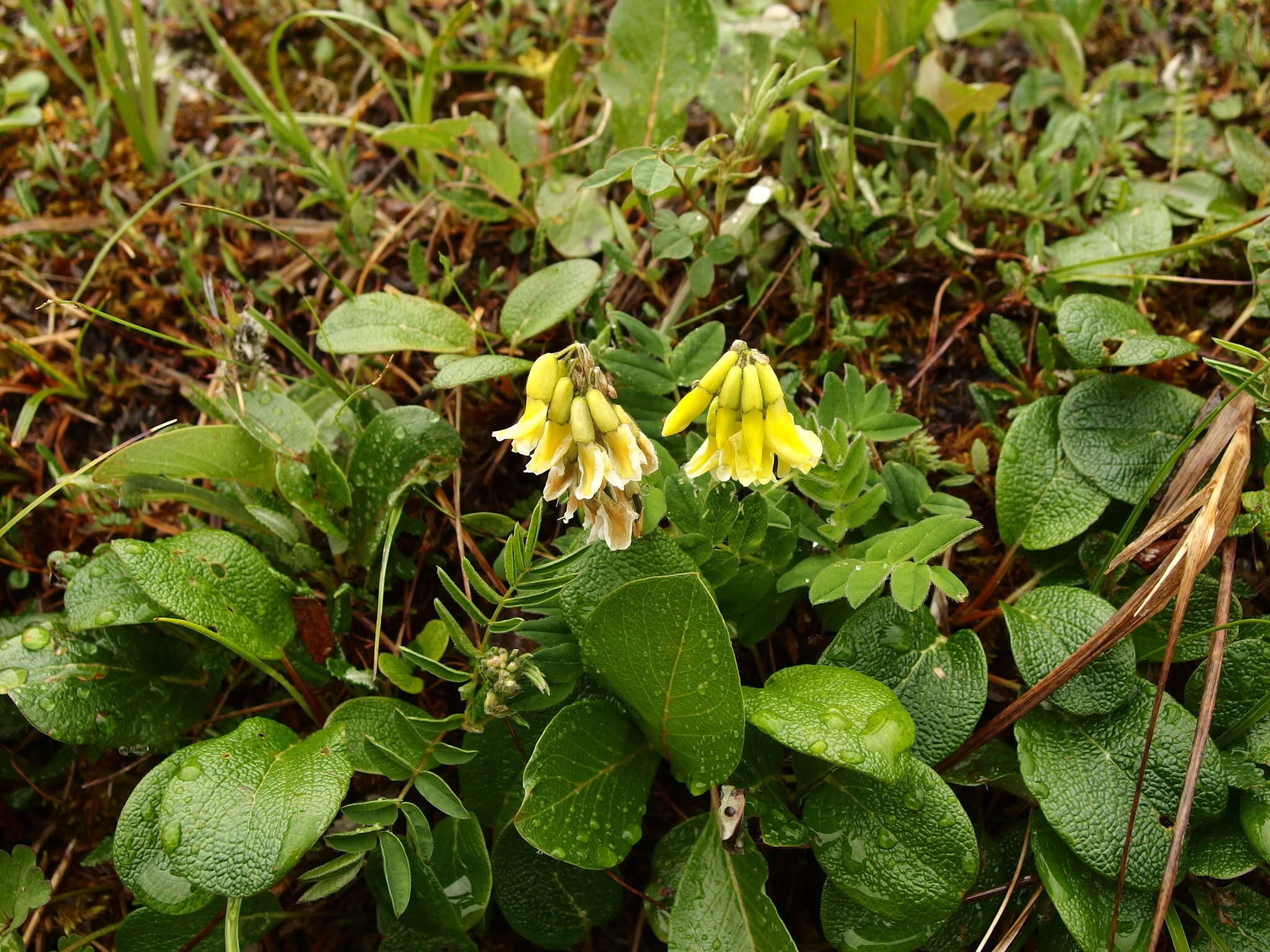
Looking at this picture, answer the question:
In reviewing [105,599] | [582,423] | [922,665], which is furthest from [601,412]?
[105,599]

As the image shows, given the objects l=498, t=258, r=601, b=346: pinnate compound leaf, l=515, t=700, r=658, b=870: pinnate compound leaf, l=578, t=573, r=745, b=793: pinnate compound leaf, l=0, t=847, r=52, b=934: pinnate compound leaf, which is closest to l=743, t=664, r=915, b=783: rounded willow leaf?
l=578, t=573, r=745, b=793: pinnate compound leaf

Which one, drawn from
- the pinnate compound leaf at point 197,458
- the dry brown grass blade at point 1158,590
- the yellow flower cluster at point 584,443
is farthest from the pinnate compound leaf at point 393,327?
the dry brown grass blade at point 1158,590

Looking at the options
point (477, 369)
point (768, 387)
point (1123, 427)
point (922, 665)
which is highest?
point (768, 387)

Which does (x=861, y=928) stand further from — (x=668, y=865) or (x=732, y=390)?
(x=732, y=390)

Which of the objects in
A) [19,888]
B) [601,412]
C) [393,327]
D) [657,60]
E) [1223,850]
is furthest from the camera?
[657,60]

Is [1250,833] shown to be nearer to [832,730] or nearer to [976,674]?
[976,674]

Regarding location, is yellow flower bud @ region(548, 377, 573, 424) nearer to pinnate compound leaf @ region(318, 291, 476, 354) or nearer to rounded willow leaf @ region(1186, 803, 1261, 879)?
pinnate compound leaf @ region(318, 291, 476, 354)
